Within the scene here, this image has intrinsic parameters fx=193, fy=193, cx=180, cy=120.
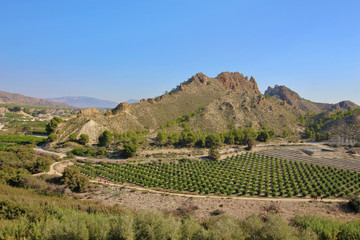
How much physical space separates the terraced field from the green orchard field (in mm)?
3749

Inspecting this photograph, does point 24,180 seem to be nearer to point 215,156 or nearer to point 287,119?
point 215,156

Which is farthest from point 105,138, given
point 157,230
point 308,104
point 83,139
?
point 308,104

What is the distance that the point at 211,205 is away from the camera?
2545cm

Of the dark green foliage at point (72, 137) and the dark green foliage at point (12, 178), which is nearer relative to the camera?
the dark green foliage at point (12, 178)

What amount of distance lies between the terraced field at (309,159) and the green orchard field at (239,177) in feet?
12.3

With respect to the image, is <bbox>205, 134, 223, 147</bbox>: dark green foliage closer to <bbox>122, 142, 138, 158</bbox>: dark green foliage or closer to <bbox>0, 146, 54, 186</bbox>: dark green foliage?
<bbox>122, 142, 138, 158</bbox>: dark green foliage

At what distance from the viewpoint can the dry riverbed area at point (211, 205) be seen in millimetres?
23406

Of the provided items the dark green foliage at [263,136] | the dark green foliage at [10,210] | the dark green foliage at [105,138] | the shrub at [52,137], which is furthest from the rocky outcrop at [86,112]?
the dark green foliage at [263,136]

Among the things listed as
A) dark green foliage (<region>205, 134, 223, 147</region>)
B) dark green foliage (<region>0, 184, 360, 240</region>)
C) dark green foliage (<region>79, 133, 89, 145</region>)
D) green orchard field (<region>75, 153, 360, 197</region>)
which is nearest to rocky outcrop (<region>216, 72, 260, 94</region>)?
dark green foliage (<region>205, 134, 223, 147</region>)

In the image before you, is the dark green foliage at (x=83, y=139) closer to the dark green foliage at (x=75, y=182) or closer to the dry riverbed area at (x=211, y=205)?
the dark green foliage at (x=75, y=182)

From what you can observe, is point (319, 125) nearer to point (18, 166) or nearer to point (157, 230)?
point (157, 230)

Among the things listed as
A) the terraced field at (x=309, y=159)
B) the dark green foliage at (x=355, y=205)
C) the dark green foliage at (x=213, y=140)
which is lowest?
the dark green foliage at (x=355, y=205)

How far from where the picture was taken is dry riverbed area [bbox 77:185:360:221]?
23.4m

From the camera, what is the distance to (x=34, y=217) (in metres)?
16.0
